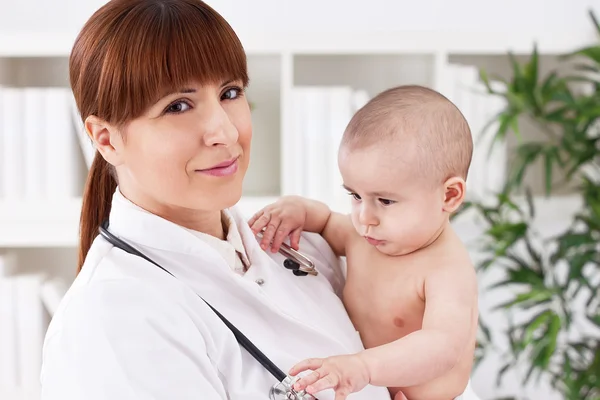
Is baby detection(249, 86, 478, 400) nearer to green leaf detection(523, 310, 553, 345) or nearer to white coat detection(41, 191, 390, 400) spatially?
white coat detection(41, 191, 390, 400)

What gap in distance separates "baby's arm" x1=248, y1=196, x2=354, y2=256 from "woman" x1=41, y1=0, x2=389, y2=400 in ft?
0.47

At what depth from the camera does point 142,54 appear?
1015mm

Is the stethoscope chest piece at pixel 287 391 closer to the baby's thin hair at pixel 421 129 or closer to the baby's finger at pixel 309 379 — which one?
the baby's finger at pixel 309 379

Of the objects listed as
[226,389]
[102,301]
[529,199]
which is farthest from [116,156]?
[529,199]

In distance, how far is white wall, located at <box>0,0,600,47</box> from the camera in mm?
2855

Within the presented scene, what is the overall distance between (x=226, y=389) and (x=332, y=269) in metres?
0.47

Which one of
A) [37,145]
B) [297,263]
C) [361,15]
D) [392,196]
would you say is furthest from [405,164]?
[361,15]

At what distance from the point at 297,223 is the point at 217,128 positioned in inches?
15.4

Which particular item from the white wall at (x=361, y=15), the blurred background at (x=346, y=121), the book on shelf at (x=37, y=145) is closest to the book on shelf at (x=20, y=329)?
the blurred background at (x=346, y=121)

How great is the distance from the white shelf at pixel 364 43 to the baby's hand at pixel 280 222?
124cm

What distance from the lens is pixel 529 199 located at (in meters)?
2.63

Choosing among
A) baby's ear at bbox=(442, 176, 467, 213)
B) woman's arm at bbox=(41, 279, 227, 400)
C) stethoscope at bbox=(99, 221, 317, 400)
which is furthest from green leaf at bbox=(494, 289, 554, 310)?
woman's arm at bbox=(41, 279, 227, 400)

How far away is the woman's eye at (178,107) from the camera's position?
1.06 meters

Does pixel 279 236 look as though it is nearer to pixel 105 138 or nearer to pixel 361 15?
pixel 105 138
